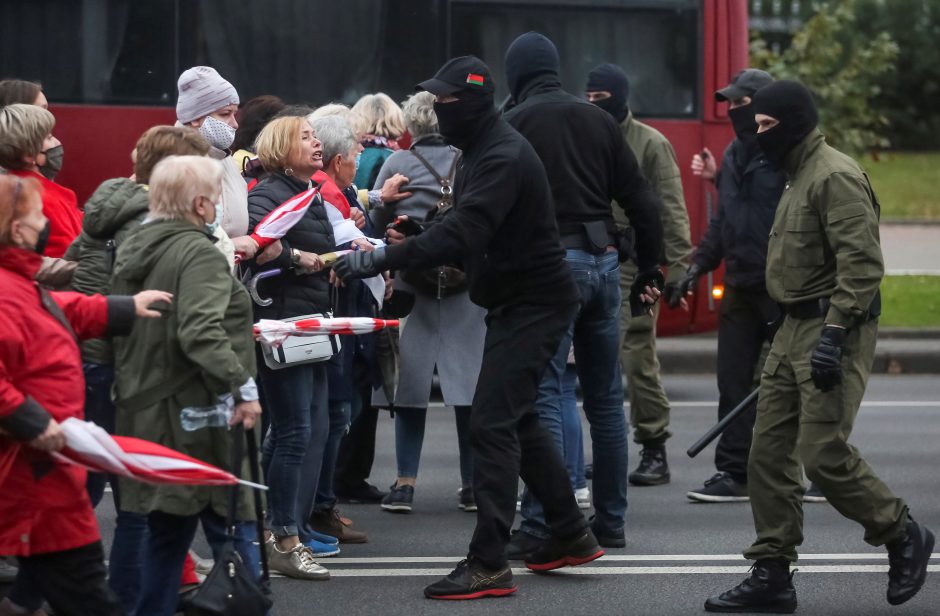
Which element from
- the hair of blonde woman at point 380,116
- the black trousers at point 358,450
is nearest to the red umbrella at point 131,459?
the black trousers at point 358,450

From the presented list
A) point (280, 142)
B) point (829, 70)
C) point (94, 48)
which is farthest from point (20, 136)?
point (829, 70)

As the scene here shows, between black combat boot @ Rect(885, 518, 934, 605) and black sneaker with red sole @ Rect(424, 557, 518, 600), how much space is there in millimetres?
1350

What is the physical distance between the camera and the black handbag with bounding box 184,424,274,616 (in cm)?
472

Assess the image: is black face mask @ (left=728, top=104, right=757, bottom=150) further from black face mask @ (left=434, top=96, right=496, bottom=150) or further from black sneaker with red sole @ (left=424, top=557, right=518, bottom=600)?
black sneaker with red sole @ (left=424, top=557, right=518, bottom=600)

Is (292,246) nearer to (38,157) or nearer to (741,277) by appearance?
(38,157)

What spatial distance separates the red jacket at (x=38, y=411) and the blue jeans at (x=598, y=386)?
252 centimetres

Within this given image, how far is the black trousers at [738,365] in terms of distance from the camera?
309 inches

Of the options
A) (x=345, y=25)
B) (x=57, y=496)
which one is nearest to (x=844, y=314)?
(x=57, y=496)

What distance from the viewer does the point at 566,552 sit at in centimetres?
625

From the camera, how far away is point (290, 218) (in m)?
6.07

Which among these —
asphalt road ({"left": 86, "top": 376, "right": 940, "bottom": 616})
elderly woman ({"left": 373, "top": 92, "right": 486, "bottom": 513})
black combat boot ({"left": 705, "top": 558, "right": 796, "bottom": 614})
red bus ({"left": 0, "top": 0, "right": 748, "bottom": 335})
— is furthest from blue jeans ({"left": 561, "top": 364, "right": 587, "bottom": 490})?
red bus ({"left": 0, "top": 0, "right": 748, "bottom": 335})

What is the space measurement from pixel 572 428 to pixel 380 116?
1770mm

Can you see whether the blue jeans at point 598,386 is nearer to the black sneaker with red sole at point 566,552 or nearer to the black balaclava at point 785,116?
the black sneaker with red sole at point 566,552

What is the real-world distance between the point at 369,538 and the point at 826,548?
1.90 m
